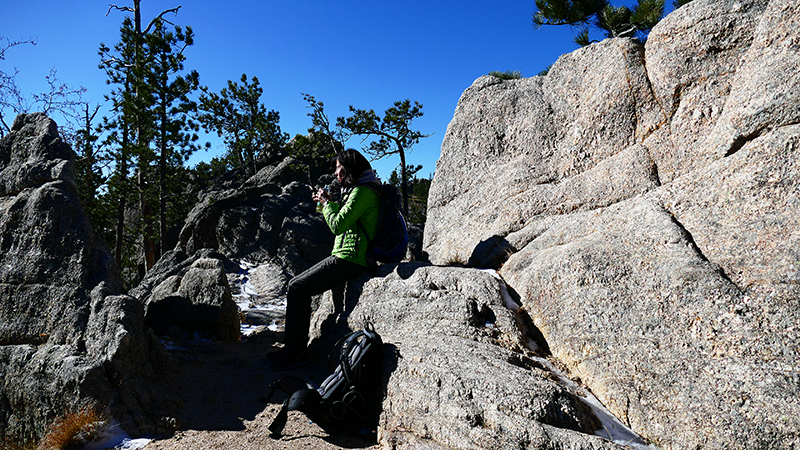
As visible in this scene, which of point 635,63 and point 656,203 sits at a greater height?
point 635,63

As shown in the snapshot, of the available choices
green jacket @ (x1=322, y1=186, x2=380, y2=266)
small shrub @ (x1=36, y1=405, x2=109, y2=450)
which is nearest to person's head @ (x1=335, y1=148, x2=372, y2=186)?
green jacket @ (x1=322, y1=186, x2=380, y2=266)

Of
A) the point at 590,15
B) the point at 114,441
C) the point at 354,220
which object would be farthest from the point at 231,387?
the point at 590,15

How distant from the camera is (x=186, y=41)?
60.5ft


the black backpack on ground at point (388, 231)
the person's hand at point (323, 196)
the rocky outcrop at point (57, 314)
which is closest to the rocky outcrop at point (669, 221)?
the black backpack on ground at point (388, 231)

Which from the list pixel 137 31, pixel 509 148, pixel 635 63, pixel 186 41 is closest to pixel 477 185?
pixel 509 148

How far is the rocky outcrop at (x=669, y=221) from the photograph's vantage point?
148 inches

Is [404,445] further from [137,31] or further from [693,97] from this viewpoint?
[137,31]

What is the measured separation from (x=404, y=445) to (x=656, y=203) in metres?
4.16

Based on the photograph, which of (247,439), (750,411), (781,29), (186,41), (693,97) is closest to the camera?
(750,411)

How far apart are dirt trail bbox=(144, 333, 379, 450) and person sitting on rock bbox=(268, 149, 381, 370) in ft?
1.37

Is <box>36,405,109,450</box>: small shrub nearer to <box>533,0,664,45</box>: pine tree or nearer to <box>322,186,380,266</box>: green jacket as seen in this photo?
<box>322,186,380,266</box>: green jacket

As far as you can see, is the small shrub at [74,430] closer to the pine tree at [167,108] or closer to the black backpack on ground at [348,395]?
the black backpack on ground at [348,395]

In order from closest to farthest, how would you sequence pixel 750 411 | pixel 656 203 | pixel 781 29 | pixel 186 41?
pixel 750 411 < pixel 781 29 < pixel 656 203 < pixel 186 41

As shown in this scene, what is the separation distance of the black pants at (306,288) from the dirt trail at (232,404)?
435 mm
